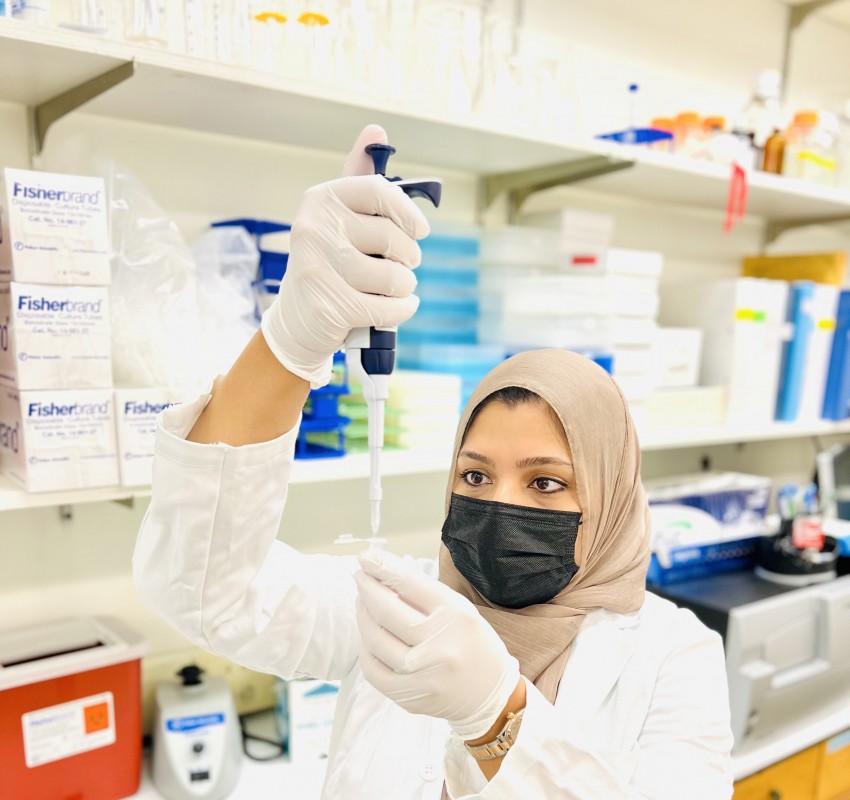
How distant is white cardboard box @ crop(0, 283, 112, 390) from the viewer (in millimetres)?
995

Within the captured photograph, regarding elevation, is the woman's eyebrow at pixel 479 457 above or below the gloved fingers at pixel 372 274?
below

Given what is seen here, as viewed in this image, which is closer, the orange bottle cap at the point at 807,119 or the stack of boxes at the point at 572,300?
the stack of boxes at the point at 572,300

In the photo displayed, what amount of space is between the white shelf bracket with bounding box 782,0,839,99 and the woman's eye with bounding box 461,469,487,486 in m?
2.06

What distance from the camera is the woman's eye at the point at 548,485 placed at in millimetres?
995

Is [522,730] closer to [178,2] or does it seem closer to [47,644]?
[47,644]

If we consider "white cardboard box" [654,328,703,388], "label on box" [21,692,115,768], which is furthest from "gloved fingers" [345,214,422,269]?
"white cardboard box" [654,328,703,388]

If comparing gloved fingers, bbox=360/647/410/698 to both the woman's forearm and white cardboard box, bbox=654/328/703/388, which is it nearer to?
the woman's forearm

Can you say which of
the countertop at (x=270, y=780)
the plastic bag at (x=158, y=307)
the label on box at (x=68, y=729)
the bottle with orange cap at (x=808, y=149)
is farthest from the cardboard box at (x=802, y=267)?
the label on box at (x=68, y=729)

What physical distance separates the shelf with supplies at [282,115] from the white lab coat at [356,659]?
0.51 meters

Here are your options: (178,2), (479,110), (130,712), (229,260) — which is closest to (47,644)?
(130,712)

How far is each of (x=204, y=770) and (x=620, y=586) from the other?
769 mm

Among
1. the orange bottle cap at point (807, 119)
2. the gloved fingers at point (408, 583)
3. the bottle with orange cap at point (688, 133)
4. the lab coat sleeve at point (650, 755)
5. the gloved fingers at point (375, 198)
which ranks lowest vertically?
the lab coat sleeve at point (650, 755)

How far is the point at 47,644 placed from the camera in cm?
124

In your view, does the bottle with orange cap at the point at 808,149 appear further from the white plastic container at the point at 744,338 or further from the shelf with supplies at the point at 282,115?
the white plastic container at the point at 744,338
